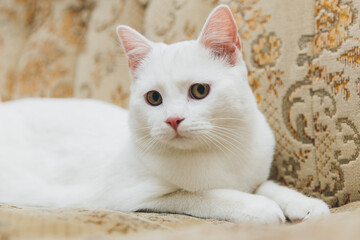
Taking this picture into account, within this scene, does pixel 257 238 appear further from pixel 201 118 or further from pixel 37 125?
pixel 37 125

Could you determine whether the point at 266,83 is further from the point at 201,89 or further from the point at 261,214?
the point at 261,214

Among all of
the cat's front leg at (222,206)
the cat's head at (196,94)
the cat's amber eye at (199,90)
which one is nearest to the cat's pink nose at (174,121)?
the cat's head at (196,94)

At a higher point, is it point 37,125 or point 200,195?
point 37,125

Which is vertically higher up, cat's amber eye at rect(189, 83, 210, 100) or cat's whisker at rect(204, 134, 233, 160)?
cat's amber eye at rect(189, 83, 210, 100)

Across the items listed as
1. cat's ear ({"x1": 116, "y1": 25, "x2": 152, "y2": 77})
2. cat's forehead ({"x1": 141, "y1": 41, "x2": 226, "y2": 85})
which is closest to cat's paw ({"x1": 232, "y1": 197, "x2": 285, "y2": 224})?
cat's forehead ({"x1": 141, "y1": 41, "x2": 226, "y2": 85})

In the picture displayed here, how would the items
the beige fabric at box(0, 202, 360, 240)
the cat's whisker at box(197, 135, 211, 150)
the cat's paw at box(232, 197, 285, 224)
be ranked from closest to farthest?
1. the beige fabric at box(0, 202, 360, 240)
2. the cat's paw at box(232, 197, 285, 224)
3. the cat's whisker at box(197, 135, 211, 150)

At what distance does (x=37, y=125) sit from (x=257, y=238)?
1.26 m

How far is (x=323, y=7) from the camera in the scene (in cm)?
116

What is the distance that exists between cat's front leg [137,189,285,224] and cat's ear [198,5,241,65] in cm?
45

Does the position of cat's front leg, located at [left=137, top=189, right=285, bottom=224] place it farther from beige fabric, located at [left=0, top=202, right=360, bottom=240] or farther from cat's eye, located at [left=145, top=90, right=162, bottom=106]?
cat's eye, located at [left=145, top=90, right=162, bottom=106]

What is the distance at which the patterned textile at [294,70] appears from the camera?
1083 millimetres

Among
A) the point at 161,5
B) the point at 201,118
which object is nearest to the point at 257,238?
the point at 201,118

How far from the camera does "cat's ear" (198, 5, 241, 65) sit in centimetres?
108

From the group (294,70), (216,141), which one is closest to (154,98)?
(216,141)
